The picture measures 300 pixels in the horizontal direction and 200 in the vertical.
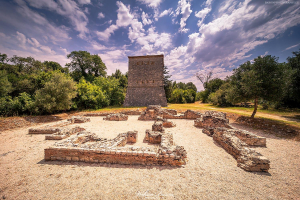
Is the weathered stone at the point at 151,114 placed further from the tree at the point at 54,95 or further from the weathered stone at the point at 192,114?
the tree at the point at 54,95

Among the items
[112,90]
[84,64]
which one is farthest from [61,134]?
[84,64]

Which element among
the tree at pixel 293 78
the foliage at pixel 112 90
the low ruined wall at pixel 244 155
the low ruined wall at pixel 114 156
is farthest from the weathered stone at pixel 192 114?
the foliage at pixel 112 90

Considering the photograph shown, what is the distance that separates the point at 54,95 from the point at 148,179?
1587 centimetres

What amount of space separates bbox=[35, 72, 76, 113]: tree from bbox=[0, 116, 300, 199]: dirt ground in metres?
9.33

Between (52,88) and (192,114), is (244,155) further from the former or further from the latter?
(52,88)

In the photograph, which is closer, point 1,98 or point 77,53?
point 1,98

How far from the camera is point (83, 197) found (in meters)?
3.17

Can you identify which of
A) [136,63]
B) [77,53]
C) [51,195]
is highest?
[77,53]

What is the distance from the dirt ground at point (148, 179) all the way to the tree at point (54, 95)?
367 inches

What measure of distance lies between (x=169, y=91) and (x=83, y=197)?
32.8 meters

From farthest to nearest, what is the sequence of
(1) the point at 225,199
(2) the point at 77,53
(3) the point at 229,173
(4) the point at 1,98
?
(2) the point at 77,53 → (4) the point at 1,98 → (3) the point at 229,173 → (1) the point at 225,199

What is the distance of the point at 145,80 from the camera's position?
2677 centimetres

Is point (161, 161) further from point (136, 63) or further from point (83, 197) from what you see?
point (136, 63)

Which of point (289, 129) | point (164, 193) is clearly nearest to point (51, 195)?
point (164, 193)
